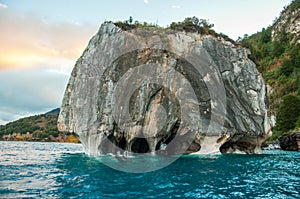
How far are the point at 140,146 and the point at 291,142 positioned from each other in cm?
2928

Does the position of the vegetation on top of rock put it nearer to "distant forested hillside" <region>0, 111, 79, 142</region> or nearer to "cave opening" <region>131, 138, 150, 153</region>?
"cave opening" <region>131, 138, 150, 153</region>

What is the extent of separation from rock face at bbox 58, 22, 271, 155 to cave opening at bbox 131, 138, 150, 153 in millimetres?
112

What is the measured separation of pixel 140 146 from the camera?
99.0 feet

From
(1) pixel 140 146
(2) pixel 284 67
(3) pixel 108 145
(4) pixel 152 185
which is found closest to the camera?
(4) pixel 152 185

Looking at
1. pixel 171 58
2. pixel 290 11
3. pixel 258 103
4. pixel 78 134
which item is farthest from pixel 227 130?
pixel 290 11

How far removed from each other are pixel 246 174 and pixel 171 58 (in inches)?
669

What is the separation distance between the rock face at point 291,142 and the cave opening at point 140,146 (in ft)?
92.7

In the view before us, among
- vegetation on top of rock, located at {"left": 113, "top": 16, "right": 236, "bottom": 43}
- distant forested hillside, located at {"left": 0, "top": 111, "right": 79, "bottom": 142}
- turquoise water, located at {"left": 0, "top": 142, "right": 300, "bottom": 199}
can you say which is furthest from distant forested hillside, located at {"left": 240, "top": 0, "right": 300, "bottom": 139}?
distant forested hillside, located at {"left": 0, "top": 111, "right": 79, "bottom": 142}

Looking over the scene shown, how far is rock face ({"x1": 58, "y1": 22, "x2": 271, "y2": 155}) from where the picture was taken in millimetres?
27156

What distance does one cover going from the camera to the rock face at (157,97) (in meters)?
27.2

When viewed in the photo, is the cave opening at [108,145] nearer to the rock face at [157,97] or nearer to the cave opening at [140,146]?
the rock face at [157,97]

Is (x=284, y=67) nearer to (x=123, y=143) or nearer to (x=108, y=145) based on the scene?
(x=123, y=143)

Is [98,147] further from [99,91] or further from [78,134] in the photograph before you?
[99,91]

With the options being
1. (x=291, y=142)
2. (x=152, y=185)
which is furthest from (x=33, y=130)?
(x=152, y=185)
